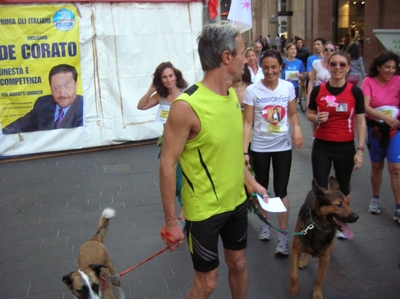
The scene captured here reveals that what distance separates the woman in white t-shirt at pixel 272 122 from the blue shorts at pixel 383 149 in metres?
1.21

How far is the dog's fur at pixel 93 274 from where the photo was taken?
2.98 metres

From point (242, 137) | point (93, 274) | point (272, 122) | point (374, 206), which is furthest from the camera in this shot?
point (374, 206)

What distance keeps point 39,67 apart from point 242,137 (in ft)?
21.3

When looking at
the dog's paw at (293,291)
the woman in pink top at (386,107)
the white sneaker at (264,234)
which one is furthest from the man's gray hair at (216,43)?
the woman in pink top at (386,107)

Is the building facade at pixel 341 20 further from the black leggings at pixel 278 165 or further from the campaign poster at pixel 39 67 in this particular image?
the black leggings at pixel 278 165

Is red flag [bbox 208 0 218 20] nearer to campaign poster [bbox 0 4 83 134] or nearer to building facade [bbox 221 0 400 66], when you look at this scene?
campaign poster [bbox 0 4 83 134]

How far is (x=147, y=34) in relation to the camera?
8.82 metres

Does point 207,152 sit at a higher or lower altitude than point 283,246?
higher

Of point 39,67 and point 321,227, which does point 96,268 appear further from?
point 39,67

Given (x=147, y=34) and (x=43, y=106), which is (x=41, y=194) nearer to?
(x=43, y=106)

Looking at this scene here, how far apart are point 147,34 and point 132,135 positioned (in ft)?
6.68

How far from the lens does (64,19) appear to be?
27.2ft

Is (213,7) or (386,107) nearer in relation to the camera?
(386,107)

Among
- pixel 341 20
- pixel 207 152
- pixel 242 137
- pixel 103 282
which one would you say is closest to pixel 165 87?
pixel 242 137
